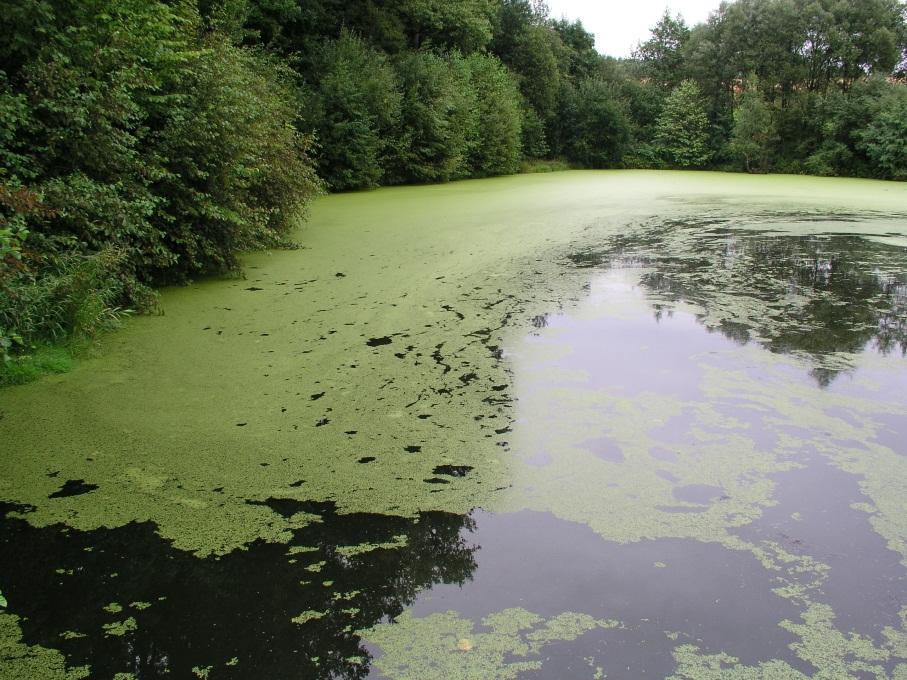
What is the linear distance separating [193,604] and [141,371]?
1.88m

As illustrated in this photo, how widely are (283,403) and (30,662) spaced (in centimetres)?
151

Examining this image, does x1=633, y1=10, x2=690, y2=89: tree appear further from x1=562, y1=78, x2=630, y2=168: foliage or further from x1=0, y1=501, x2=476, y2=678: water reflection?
x1=0, y1=501, x2=476, y2=678: water reflection

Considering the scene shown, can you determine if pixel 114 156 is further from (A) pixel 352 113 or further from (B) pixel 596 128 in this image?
(B) pixel 596 128

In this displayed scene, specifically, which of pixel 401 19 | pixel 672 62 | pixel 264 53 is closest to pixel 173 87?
pixel 264 53

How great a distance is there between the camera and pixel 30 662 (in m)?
1.47

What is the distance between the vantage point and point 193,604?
1678mm

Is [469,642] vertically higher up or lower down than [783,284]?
lower down

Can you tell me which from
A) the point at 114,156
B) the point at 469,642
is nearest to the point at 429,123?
the point at 114,156

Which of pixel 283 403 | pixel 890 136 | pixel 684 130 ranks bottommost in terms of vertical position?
pixel 283 403

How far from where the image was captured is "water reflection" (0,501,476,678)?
1.51 meters

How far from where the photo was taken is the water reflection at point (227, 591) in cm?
151

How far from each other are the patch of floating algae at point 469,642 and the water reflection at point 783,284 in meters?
2.24

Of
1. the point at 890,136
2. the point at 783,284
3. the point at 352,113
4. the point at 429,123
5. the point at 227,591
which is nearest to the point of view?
the point at 227,591

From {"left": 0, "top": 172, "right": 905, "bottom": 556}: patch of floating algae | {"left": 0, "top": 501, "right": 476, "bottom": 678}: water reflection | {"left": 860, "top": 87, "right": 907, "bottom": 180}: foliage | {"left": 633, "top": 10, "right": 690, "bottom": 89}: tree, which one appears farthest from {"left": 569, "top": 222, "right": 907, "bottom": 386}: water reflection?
{"left": 633, "top": 10, "right": 690, "bottom": 89}: tree
